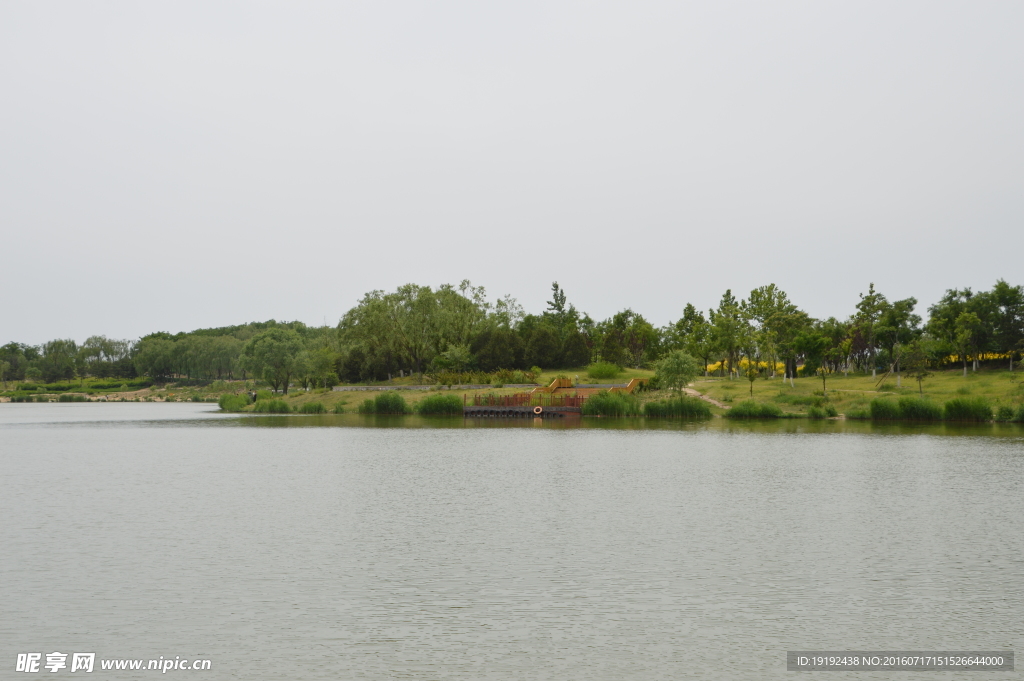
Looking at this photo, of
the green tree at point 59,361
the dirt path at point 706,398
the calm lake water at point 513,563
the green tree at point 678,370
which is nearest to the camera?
the calm lake water at point 513,563

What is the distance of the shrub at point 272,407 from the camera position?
85938 millimetres

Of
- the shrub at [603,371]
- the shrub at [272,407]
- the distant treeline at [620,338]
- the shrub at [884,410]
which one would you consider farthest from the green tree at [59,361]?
the shrub at [884,410]

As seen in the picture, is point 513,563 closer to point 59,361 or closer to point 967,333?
point 967,333

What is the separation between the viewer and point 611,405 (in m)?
69.1

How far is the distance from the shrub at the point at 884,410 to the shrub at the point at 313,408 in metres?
53.3

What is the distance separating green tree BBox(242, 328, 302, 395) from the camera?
103438mm

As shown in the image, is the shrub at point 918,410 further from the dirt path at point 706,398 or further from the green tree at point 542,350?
the green tree at point 542,350

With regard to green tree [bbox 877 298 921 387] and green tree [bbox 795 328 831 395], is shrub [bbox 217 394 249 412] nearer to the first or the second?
green tree [bbox 795 328 831 395]

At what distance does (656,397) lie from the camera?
7219 centimetres

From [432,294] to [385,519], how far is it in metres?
81.1

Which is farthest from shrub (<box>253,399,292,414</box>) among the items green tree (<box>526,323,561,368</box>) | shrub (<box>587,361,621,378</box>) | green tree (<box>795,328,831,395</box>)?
green tree (<box>795,328,831,395</box>)

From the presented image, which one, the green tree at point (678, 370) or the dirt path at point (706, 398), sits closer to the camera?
the green tree at point (678, 370)

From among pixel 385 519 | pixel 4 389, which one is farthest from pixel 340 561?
pixel 4 389

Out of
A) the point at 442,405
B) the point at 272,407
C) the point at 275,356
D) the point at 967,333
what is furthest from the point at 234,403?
the point at 967,333
